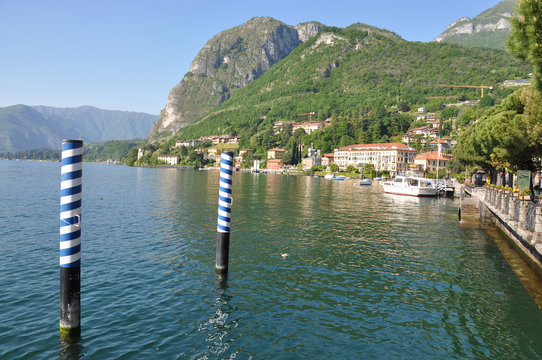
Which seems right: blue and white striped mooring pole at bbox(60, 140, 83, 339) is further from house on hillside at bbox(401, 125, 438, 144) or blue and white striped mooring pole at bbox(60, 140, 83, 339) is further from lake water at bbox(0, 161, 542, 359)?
→ house on hillside at bbox(401, 125, 438, 144)

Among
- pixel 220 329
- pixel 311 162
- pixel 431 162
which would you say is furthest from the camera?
pixel 311 162

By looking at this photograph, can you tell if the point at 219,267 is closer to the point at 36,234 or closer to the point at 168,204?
the point at 36,234

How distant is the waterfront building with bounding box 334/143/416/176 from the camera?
523 ft

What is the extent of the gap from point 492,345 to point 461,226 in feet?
77.4

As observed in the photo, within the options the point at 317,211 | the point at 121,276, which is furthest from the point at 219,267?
the point at 317,211

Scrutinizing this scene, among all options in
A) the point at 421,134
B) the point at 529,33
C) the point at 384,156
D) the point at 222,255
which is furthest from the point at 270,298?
the point at 421,134

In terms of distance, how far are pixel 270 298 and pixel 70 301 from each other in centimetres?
662

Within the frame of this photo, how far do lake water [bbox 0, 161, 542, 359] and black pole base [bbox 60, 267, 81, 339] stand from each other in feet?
1.26

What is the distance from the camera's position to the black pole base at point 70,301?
9109 millimetres

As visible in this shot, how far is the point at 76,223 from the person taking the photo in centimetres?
916

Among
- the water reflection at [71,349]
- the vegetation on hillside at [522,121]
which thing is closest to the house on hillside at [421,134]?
the vegetation on hillside at [522,121]

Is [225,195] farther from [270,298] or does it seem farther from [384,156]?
[384,156]

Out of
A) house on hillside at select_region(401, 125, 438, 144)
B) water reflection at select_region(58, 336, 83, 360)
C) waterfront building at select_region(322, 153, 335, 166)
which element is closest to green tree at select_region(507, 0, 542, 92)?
water reflection at select_region(58, 336, 83, 360)

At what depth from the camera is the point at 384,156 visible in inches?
6427
